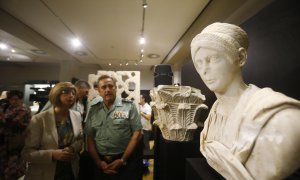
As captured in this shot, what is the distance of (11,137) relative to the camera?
1614 millimetres

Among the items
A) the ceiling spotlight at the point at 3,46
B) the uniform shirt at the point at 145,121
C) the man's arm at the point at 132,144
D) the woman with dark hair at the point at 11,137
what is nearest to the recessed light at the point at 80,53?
the ceiling spotlight at the point at 3,46

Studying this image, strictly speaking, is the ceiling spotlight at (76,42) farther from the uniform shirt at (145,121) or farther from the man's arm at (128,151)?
the man's arm at (128,151)

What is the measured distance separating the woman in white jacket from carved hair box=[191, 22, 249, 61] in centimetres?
134

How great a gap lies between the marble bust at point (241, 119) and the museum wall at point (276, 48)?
0.38 m

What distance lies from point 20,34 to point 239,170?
4.70 meters

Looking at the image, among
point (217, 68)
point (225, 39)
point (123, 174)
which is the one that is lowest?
point (123, 174)

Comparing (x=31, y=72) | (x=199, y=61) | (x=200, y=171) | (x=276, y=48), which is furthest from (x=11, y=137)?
(x=31, y=72)

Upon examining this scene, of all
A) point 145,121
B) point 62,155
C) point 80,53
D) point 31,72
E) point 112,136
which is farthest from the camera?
point 31,72

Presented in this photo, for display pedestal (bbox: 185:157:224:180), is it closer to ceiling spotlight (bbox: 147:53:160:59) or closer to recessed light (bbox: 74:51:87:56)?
ceiling spotlight (bbox: 147:53:160:59)

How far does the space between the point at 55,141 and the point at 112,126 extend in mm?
560

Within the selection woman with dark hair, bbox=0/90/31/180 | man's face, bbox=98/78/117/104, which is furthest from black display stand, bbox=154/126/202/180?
woman with dark hair, bbox=0/90/31/180

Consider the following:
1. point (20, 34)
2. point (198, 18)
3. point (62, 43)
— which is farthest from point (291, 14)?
point (62, 43)

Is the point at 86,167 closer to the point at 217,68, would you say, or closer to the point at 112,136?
the point at 112,136

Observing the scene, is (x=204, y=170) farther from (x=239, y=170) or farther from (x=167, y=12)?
(x=167, y=12)
